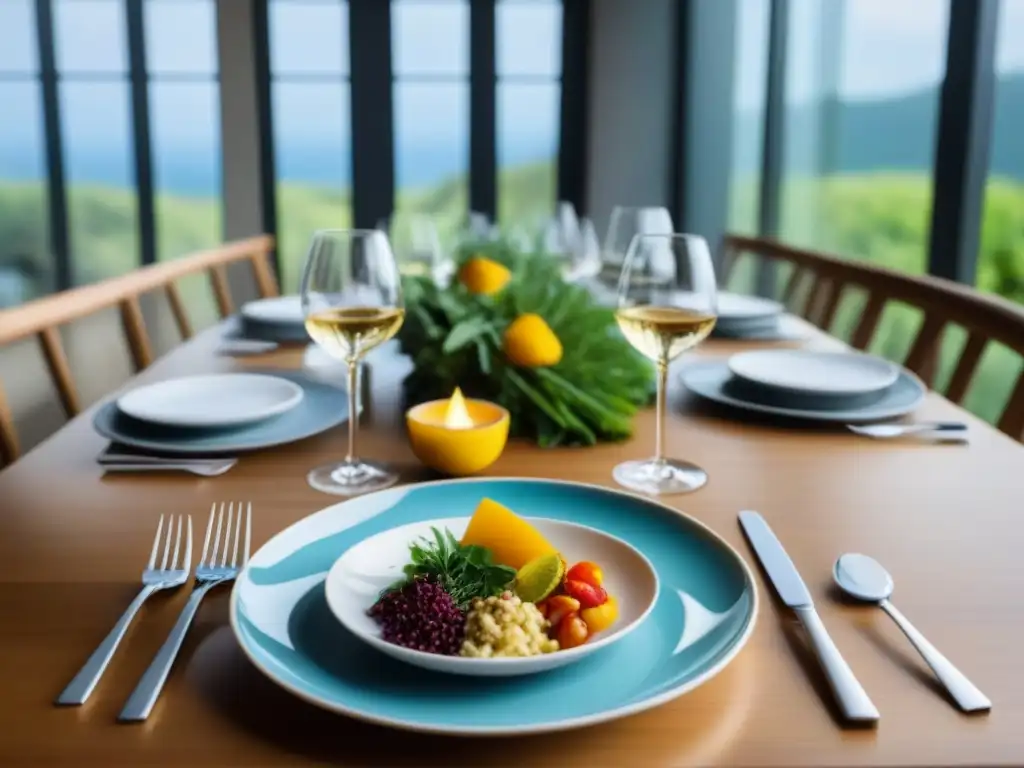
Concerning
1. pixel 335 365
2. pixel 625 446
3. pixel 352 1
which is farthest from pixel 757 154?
pixel 625 446

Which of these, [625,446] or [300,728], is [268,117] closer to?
[625,446]

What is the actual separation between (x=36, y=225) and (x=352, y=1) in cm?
195

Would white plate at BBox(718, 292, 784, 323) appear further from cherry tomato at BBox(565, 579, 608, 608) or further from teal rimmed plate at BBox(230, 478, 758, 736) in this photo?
cherry tomato at BBox(565, 579, 608, 608)

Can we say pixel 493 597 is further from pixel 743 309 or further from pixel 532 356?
pixel 743 309

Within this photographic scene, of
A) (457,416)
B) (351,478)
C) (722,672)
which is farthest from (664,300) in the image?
(722,672)

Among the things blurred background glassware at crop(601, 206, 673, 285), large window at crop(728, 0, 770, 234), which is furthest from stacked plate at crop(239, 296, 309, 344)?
large window at crop(728, 0, 770, 234)

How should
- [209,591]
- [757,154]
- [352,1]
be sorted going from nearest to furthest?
[209,591] → [757,154] → [352,1]

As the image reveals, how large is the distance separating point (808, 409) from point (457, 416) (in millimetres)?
437

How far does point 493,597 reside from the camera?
1.82 feet

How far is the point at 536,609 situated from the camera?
1.84 ft

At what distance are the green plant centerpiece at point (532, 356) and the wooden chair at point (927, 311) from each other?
469 millimetres

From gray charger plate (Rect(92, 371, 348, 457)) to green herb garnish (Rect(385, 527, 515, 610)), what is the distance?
0.41m

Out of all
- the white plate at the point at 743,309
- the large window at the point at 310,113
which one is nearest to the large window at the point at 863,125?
the white plate at the point at 743,309

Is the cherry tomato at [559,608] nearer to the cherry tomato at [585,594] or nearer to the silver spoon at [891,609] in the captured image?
the cherry tomato at [585,594]
